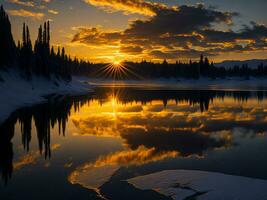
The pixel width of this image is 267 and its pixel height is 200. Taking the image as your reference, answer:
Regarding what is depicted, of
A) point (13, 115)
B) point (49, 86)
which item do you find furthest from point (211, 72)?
point (13, 115)

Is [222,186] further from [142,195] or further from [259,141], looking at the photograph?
[259,141]

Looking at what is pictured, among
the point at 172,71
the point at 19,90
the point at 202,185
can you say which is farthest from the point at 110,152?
the point at 172,71

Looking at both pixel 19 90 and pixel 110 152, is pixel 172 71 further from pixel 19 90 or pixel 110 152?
pixel 110 152

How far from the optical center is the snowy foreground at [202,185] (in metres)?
10.3

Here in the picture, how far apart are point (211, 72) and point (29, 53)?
13241 cm

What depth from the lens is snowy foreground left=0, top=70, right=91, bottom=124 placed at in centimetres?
3294

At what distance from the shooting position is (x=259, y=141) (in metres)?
19.3

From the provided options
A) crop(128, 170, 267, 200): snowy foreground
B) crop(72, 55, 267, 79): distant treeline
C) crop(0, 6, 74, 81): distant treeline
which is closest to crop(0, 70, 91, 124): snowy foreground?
crop(0, 6, 74, 81): distant treeline

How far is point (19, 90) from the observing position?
43906mm

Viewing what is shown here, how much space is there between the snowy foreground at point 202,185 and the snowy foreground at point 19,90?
18.5 m

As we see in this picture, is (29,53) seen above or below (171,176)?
above

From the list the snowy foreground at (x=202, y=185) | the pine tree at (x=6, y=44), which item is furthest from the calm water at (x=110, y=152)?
the pine tree at (x=6, y=44)

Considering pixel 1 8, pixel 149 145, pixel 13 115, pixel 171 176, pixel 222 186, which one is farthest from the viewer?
pixel 1 8

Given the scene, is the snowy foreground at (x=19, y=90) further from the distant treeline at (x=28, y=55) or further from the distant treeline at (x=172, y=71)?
the distant treeline at (x=172, y=71)
